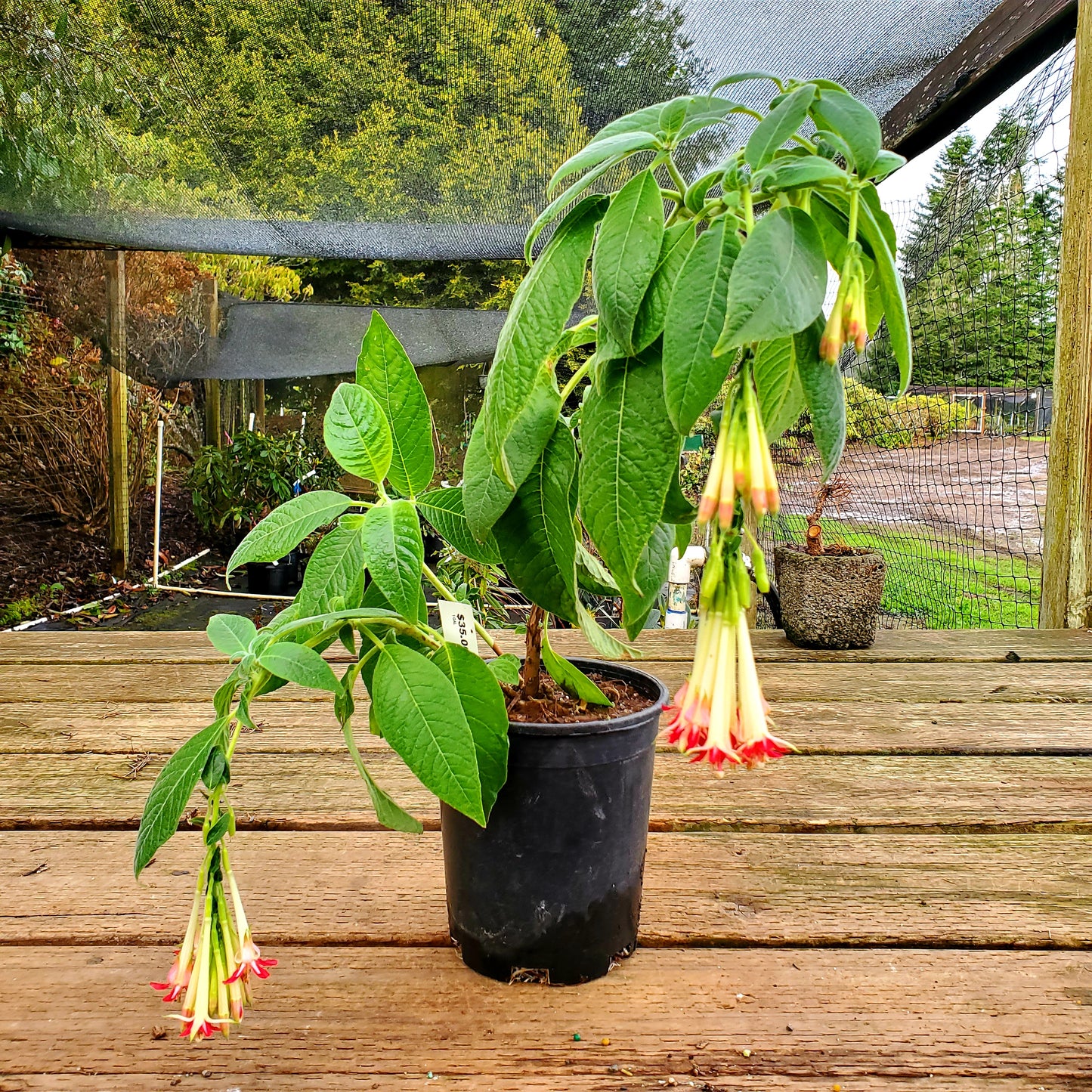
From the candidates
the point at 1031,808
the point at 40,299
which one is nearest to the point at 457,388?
the point at 40,299

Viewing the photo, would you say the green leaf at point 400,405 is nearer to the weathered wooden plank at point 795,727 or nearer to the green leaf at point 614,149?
the green leaf at point 614,149

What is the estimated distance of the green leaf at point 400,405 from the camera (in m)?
0.67

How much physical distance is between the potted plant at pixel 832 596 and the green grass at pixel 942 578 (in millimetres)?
1046

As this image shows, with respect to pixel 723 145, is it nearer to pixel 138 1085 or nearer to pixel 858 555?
pixel 858 555

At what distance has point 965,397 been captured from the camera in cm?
258

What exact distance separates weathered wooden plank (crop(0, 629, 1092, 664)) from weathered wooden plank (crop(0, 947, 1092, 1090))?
3.11ft

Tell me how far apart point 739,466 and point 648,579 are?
0.25 m

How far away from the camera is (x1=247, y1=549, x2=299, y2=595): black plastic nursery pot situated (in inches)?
171

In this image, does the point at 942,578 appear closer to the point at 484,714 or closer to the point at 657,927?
the point at 657,927

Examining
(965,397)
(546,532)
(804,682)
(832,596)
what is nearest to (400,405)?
(546,532)

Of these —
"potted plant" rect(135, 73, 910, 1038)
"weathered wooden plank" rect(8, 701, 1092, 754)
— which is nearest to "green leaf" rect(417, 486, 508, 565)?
"potted plant" rect(135, 73, 910, 1038)

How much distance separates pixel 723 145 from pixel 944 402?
1.05 metres

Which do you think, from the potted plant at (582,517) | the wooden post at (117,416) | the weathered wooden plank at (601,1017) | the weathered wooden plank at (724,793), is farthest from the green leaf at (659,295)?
the wooden post at (117,416)

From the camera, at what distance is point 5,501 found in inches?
168
